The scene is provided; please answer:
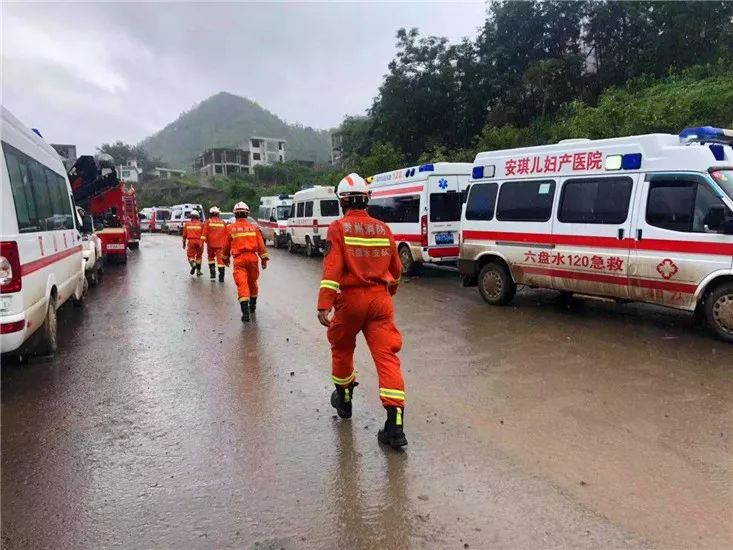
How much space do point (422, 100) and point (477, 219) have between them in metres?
26.9

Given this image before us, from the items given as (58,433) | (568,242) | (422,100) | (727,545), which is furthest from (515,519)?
(422,100)

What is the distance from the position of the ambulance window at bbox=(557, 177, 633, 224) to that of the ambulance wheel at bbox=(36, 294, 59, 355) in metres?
6.81

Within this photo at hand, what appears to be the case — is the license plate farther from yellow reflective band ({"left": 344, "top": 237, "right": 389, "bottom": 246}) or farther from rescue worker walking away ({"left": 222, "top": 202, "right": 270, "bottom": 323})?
yellow reflective band ({"left": 344, "top": 237, "right": 389, "bottom": 246})

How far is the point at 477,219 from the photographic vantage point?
9.52 meters

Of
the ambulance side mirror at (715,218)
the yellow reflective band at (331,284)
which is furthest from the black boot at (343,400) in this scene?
the ambulance side mirror at (715,218)

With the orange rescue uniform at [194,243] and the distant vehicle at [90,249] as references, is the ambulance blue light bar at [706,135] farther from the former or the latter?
the orange rescue uniform at [194,243]

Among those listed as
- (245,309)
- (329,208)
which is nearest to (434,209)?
(245,309)

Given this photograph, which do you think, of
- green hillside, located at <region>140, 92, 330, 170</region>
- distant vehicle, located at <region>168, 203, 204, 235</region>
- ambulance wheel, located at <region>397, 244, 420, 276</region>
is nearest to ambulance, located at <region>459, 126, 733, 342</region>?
ambulance wheel, located at <region>397, 244, 420, 276</region>

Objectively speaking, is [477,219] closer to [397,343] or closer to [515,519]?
[397,343]

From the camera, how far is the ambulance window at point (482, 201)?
30.3ft

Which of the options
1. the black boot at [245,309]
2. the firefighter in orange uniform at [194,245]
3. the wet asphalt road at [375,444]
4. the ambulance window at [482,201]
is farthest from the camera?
the firefighter in orange uniform at [194,245]

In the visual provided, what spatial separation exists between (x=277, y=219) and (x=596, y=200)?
62.1 ft

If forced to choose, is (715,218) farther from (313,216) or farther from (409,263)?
(313,216)

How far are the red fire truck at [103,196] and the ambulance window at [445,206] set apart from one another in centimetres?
1029
